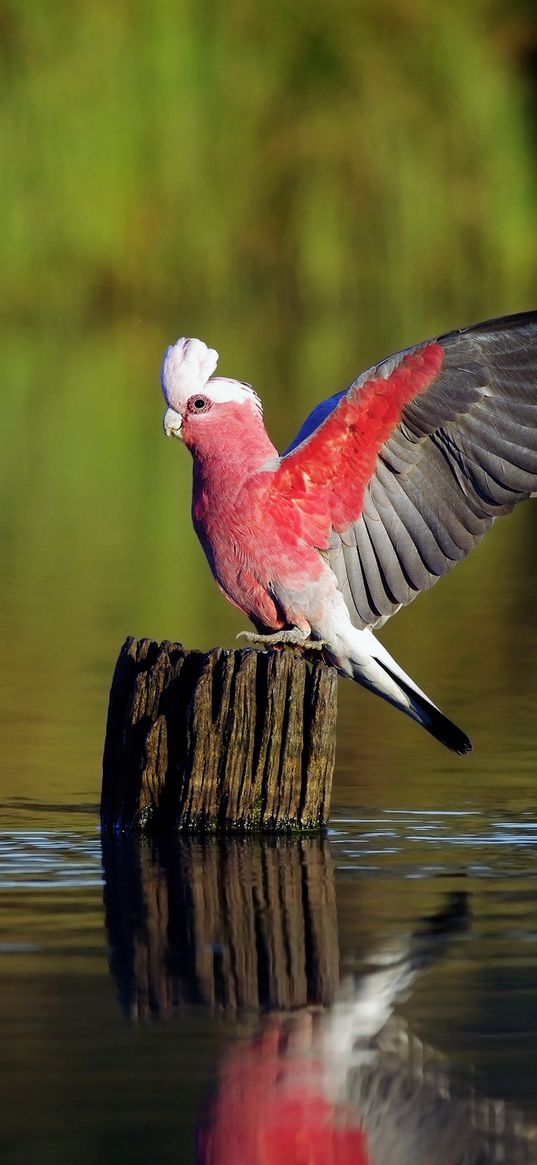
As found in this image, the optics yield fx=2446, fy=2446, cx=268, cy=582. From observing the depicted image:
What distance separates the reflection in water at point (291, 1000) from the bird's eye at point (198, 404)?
3.93ft

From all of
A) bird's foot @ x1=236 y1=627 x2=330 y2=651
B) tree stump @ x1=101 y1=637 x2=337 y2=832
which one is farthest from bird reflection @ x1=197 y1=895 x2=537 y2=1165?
bird's foot @ x1=236 y1=627 x2=330 y2=651

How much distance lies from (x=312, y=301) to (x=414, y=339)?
7591mm

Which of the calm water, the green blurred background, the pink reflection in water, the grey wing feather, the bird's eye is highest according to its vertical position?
the green blurred background

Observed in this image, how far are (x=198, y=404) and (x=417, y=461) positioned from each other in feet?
2.09

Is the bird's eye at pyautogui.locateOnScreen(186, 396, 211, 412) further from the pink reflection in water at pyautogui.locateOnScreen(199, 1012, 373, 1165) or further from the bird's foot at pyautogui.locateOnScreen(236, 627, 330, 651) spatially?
the pink reflection in water at pyautogui.locateOnScreen(199, 1012, 373, 1165)

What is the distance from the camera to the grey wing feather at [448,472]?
6.77m

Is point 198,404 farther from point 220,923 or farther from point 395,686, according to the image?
point 220,923

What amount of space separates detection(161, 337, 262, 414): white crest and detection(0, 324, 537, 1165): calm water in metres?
1.23

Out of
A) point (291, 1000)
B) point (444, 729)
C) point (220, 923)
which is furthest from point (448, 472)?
point (291, 1000)

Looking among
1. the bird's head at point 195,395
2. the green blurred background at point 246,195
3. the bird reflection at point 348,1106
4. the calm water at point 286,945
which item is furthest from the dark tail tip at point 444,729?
the green blurred background at point 246,195

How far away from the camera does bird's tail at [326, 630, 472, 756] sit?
6836 mm

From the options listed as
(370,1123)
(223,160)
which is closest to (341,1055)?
(370,1123)

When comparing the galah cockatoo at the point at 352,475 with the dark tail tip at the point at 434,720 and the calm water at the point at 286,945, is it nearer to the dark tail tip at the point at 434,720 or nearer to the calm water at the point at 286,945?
the dark tail tip at the point at 434,720

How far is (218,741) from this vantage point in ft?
21.6
